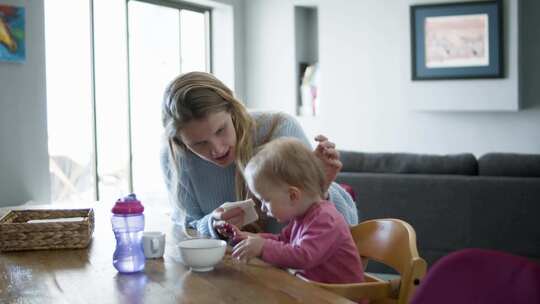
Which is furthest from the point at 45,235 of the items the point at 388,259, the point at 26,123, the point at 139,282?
the point at 26,123

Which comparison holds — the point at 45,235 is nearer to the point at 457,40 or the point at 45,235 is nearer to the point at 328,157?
the point at 328,157

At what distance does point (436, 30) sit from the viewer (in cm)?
584

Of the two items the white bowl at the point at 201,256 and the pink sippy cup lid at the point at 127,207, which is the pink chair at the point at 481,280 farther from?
the pink sippy cup lid at the point at 127,207

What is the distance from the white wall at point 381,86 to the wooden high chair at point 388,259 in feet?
13.7

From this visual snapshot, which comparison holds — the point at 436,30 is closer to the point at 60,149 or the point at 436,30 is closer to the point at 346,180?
the point at 346,180

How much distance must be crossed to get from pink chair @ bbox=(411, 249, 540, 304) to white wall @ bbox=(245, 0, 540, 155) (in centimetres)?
482

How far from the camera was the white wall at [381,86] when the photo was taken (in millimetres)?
5723

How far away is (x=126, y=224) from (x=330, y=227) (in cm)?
50

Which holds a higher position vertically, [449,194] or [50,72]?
[50,72]

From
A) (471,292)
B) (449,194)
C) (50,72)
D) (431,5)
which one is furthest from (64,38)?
(471,292)

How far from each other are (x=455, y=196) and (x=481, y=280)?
8.68 feet

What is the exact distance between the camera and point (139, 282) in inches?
56.5

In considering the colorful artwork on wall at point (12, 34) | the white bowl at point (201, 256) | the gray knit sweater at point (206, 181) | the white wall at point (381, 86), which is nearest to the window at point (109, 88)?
the colorful artwork on wall at point (12, 34)

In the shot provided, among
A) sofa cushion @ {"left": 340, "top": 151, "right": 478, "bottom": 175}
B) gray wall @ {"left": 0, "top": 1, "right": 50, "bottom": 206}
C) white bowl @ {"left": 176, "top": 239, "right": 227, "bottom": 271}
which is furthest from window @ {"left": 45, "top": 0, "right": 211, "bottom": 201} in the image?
white bowl @ {"left": 176, "top": 239, "right": 227, "bottom": 271}
